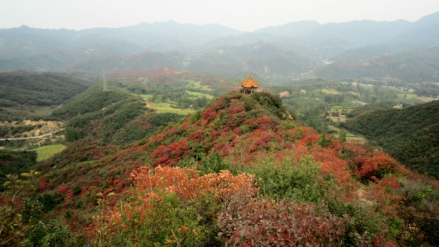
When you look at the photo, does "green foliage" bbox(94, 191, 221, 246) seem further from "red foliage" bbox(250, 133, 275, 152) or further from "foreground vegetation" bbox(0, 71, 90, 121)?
"foreground vegetation" bbox(0, 71, 90, 121)

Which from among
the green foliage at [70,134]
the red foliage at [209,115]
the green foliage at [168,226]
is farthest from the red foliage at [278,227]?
the green foliage at [70,134]

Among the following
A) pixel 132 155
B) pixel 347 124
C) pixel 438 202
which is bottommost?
pixel 347 124

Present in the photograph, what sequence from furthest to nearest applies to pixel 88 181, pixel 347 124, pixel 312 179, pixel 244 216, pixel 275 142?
pixel 347 124
pixel 88 181
pixel 275 142
pixel 312 179
pixel 244 216

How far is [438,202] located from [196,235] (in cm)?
851

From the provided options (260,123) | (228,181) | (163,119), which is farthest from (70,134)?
(228,181)

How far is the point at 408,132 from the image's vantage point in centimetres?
4628

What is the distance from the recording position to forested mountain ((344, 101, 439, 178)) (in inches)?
1286

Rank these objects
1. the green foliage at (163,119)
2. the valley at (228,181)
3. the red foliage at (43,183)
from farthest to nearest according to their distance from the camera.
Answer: the green foliage at (163,119) → the red foliage at (43,183) → the valley at (228,181)

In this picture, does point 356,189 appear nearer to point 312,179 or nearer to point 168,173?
point 312,179

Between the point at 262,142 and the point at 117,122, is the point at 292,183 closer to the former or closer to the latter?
the point at 262,142

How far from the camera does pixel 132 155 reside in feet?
95.8

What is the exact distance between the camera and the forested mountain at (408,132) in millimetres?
32656

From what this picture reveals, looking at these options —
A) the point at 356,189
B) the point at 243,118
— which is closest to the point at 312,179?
the point at 356,189

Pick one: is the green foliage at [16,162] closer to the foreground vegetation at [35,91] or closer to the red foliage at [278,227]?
the red foliage at [278,227]
